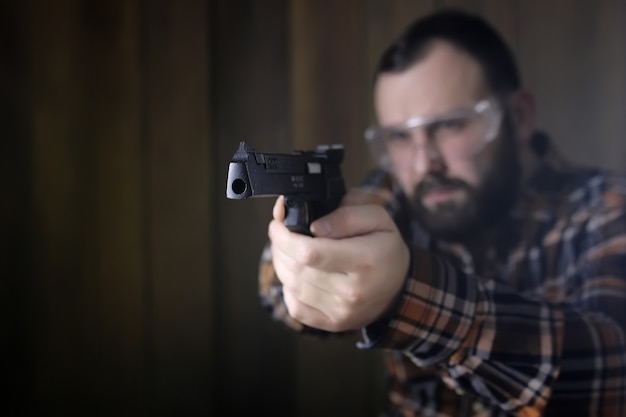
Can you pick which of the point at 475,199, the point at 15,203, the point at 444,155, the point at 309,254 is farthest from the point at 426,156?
the point at 15,203

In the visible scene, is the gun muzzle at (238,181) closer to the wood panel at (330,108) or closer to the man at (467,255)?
the man at (467,255)

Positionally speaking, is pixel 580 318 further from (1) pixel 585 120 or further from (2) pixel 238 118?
(2) pixel 238 118

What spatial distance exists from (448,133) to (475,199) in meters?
0.13

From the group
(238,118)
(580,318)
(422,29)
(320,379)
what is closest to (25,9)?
(238,118)

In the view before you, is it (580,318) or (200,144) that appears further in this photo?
(200,144)

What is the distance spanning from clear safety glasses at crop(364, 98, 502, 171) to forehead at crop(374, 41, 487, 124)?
0.02 meters

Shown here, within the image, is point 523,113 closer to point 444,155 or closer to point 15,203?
point 444,155

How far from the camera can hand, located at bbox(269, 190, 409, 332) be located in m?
0.59

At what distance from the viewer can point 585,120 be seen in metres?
1.29

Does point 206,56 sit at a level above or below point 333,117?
above

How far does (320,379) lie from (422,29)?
2.49 ft

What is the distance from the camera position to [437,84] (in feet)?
3.33

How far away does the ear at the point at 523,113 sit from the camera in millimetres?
1139

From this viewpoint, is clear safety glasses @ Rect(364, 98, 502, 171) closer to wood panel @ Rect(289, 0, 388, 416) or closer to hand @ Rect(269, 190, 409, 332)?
wood panel @ Rect(289, 0, 388, 416)
